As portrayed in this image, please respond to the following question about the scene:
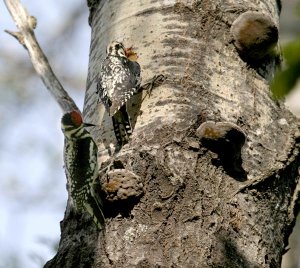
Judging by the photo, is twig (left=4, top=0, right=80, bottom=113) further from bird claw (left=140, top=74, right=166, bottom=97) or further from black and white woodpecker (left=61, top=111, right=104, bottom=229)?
bird claw (left=140, top=74, right=166, bottom=97)

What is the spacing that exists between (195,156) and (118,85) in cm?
87

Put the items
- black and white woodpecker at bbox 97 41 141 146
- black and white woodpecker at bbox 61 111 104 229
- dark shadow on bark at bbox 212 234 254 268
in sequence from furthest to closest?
black and white woodpecker at bbox 97 41 141 146, black and white woodpecker at bbox 61 111 104 229, dark shadow on bark at bbox 212 234 254 268

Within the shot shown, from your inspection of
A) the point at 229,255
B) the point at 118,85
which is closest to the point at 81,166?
the point at 118,85

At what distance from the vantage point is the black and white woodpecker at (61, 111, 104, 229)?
2.40 meters

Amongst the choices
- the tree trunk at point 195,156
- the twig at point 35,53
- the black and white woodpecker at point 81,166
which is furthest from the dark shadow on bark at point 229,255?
the twig at point 35,53

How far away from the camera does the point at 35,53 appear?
12.3ft

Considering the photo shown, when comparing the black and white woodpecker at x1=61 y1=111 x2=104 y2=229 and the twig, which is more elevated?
the twig

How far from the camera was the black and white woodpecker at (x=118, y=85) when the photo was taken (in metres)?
2.72

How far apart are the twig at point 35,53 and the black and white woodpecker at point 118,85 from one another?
0.32m

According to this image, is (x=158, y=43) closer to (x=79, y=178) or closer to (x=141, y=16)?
(x=141, y=16)

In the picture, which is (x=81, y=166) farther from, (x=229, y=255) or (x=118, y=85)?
(x=229, y=255)

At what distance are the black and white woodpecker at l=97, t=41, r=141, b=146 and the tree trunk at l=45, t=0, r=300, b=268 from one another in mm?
50

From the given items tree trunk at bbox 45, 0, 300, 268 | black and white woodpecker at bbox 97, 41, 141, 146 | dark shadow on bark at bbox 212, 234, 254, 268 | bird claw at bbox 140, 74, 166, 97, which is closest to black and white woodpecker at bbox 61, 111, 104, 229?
tree trunk at bbox 45, 0, 300, 268

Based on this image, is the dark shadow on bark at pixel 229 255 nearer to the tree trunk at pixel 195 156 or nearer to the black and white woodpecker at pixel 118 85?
the tree trunk at pixel 195 156
